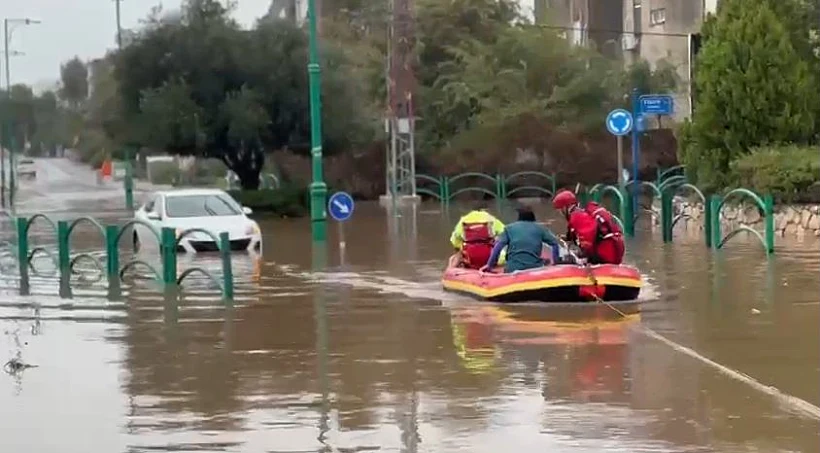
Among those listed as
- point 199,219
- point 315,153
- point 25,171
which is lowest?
point 199,219

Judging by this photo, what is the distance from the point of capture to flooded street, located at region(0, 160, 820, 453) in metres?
9.73

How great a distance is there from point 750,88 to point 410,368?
18.3 meters

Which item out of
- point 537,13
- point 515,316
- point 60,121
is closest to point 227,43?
point 537,13

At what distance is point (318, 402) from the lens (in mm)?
11008

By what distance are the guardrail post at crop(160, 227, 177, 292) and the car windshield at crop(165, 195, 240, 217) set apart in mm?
8508

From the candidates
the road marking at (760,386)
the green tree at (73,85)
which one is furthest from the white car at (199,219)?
the green tree at (73,85)

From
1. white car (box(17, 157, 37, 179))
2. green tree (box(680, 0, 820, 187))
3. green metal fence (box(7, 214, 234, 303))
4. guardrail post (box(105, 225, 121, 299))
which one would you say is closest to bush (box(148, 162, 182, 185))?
white car (box(17, 157, 37, 179))

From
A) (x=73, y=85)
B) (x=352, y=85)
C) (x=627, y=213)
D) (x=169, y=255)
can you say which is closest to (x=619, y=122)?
(x=627, y=213)

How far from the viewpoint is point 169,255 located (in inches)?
779

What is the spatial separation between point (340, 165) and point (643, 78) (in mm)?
10447

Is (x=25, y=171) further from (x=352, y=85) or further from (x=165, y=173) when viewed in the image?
(x=352, y=85)

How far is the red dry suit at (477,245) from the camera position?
19.0m

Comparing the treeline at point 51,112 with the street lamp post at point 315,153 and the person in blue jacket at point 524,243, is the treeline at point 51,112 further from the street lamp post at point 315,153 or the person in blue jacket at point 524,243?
the person in blue jacket at point 524,243

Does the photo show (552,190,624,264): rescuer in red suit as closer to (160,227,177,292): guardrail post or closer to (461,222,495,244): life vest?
(461,222,495,244): life vest
